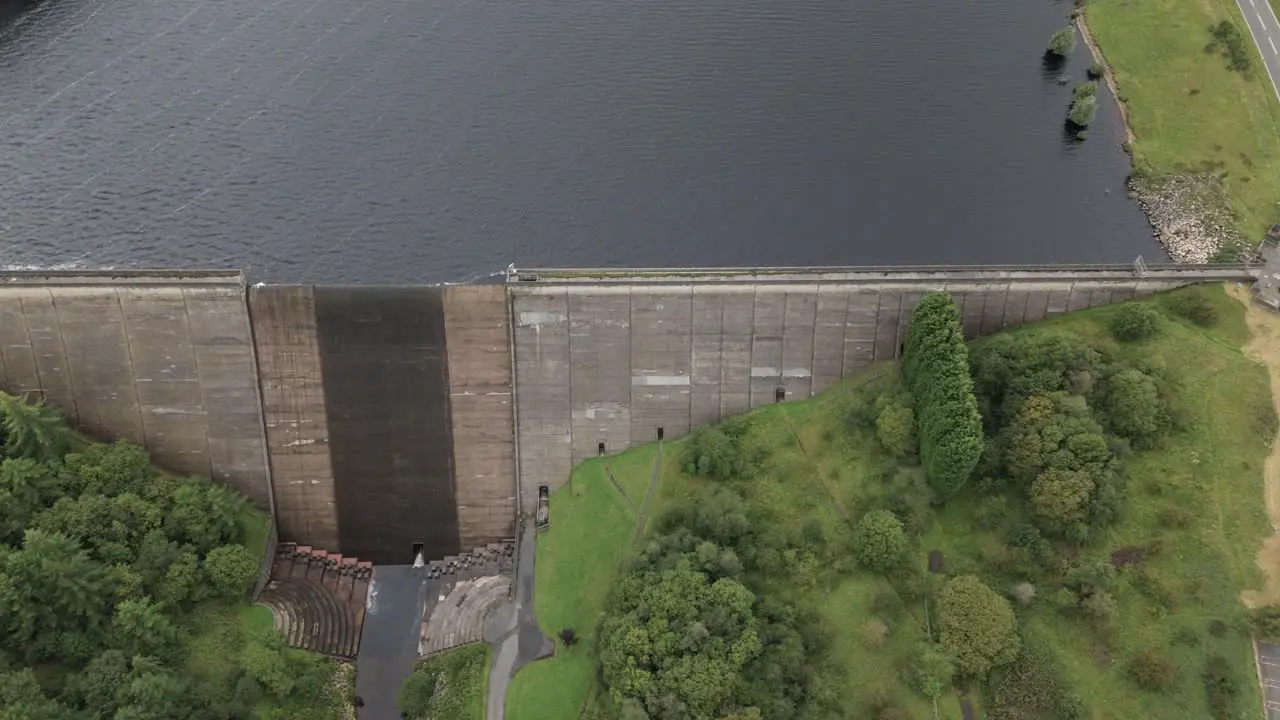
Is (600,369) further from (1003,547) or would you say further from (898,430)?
(1003,547)

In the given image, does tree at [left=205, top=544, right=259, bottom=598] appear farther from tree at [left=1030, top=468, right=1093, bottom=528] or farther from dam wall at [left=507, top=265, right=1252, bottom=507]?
tree at [left=1030, top=468, right=1093, bottom=528]

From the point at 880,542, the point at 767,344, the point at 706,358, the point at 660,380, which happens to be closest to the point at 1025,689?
the point at 880,542

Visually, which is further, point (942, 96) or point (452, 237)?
point (942, 96)

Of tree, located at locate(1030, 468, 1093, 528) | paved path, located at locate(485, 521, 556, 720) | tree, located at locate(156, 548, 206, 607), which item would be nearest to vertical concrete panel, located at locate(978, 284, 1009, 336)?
tree, located at locate(1030, 468, 1093, 528)

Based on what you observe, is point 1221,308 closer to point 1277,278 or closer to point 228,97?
point 1277,278

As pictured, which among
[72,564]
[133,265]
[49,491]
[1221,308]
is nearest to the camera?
[72,564]

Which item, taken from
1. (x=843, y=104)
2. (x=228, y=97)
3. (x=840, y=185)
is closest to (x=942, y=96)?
(x=843, y=104)

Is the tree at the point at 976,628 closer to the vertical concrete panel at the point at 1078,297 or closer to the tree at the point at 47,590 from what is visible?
Result: the vertical concrete panel at the point at 1078,297

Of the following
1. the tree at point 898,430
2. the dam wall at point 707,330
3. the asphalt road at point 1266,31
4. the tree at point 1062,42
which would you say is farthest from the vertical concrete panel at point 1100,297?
the tree at point 1062,42
